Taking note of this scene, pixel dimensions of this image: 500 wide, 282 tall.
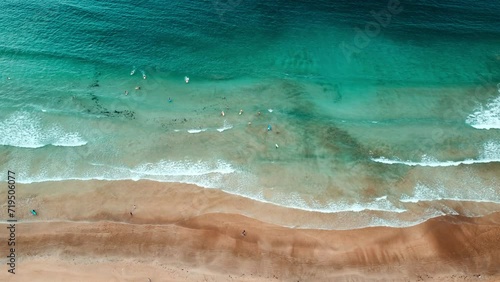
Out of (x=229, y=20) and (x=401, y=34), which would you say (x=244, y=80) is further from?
(x=401, y=34)

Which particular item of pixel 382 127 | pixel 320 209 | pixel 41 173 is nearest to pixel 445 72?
pixel 382 127

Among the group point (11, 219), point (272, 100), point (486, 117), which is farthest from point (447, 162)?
point (11, 219)

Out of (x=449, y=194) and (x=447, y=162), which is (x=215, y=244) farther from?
(x=447, y=162)

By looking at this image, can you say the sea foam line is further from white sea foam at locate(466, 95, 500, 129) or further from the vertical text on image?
the vertical text on image

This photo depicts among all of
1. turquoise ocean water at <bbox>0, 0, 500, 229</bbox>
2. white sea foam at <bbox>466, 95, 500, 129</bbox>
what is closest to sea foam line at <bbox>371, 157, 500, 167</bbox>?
turquoise ocean water at <bbox>0, 0, 500, 229</bbox>

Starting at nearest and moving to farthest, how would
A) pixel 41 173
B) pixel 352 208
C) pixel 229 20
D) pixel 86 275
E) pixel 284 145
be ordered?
1. pixel 86 275
2. pixel 352 208
3. pixel 41 173
4. pixel 284 145
5. pixel 229 20
